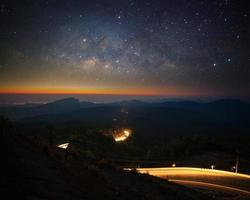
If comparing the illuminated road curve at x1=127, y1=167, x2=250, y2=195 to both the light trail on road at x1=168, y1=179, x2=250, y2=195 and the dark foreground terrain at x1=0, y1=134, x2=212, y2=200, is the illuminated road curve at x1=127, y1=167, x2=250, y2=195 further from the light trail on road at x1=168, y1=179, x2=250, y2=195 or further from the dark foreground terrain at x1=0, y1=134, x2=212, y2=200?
the dark foreground terrain at x1=0, y1=134, x2=212, y2=200

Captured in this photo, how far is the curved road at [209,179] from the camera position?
25.3m

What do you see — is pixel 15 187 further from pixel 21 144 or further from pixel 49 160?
pixel 21 144

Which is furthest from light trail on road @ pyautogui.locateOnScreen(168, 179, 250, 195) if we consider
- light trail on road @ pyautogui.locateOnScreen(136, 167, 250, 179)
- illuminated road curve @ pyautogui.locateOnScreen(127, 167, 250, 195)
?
light trail on road @ pyautogui.locateOnScreen(136, 167, 250, 179)

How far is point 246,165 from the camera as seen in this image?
39.9 metres

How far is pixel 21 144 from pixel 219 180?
21509mm

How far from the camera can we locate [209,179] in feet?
93.3

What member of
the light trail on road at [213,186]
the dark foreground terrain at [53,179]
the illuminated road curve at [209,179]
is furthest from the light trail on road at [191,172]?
the dark foreground terrain at [53,179]

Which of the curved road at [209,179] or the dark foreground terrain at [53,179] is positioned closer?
the dark foreground terrain at [53,179]

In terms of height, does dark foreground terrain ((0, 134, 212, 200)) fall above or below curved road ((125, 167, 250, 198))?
above

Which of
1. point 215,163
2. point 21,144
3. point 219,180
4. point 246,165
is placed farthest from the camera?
point 215,163

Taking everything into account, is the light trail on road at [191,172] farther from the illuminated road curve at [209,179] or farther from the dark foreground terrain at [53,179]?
the dark foreground terrain at [53,179]

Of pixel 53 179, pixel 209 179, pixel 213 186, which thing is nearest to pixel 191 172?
pixel 209 179

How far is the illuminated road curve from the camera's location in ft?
83.5

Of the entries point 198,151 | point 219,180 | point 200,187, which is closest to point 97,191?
point 200,187
